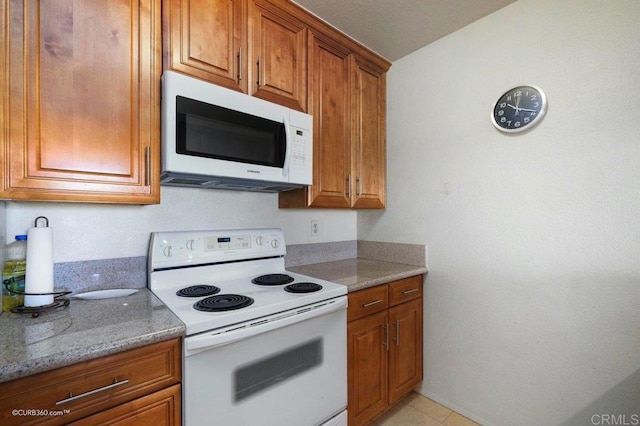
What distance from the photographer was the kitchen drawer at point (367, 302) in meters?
1.54

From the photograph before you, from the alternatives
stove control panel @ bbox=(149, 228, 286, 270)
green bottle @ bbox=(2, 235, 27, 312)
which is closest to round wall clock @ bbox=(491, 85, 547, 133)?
stove control panel @ bbox=(149, 228, 286, 270)

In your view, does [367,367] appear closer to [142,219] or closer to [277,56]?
[142,219]

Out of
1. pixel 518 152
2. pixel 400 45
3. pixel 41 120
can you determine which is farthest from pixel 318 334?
pixel 400 45

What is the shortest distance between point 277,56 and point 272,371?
159 centimetres

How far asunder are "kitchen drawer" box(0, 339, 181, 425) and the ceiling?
1876 mm

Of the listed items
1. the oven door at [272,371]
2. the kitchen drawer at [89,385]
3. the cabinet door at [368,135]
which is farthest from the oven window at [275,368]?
the cabinet door at [368,135]

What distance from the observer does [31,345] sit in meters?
0.78

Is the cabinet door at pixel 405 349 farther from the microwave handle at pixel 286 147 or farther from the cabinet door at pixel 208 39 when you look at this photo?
the cabinet door at pixel 208 39

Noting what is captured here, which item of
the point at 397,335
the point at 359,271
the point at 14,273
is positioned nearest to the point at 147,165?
the point at 14,273

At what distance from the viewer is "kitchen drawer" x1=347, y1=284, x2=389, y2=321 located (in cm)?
154

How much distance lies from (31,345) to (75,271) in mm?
562

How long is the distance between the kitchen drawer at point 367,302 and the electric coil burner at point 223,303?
1.91 ft

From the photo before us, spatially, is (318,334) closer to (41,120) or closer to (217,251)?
(217,251)

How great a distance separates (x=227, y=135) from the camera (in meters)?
1.35
